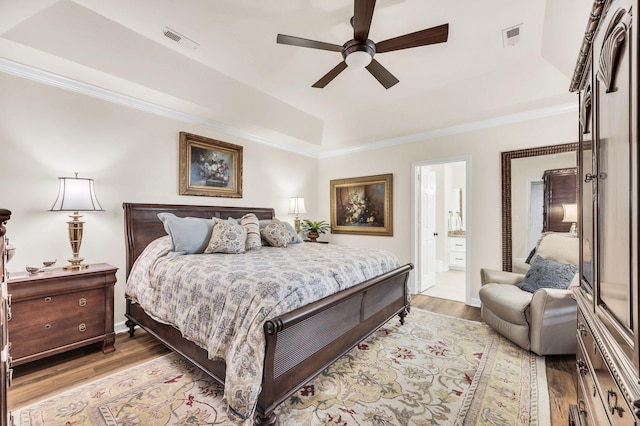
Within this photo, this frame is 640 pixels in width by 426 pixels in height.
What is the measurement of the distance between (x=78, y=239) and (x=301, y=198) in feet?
10.6

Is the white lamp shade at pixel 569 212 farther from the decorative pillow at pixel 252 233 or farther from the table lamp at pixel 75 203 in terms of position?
the table lamp at pixel 75 203

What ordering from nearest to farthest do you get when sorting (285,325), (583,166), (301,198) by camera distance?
1. (583,166)
2. (285,325)
3. (301,198)

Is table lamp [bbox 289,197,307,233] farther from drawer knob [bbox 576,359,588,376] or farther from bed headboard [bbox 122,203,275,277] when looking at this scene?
drawer knob [bbox 576,359,588,376]

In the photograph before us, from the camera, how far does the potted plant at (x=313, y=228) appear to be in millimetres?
5121

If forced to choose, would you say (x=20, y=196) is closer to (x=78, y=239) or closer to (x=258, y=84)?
(x=78, y=239)

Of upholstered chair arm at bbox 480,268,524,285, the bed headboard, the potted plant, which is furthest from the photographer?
the potted plant

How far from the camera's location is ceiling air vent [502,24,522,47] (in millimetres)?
2477

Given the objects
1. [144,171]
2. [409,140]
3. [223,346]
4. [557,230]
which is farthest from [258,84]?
[557,230]

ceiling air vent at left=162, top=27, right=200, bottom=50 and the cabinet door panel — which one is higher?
ceiling air vent at left=162, top=27, right=200, bottom=50

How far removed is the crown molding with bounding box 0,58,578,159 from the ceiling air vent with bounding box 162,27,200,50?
923 millimetres

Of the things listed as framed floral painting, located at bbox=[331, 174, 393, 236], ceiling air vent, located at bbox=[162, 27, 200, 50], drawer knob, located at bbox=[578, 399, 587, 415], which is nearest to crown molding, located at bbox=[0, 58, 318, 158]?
ceiling air vent, located at bbox=[162, 27, 200, 50]

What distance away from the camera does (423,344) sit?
2.75 m

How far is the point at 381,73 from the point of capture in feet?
8.42

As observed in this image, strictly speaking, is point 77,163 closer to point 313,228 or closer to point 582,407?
point 313,228
